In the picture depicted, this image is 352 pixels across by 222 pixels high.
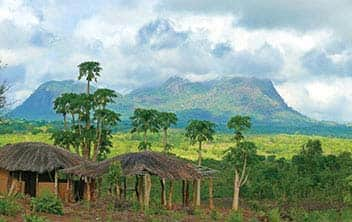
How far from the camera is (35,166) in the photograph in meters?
30.1

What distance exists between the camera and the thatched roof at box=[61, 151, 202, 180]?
26969mm

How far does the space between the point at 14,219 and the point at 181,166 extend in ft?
38.6

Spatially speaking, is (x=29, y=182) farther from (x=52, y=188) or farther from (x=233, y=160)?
(x=233, y=160)

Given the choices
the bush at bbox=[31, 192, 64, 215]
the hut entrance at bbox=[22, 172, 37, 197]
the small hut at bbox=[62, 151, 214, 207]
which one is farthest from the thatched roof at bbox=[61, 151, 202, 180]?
the bush at bbox=[31, 192, 64, 215]

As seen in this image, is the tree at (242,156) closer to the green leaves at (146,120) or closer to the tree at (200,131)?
the tree at (200,131)

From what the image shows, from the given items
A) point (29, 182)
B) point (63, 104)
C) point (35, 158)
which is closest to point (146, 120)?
point (63, 104)

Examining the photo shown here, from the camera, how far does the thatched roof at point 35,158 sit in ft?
98.7

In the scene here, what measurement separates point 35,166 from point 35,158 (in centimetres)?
61

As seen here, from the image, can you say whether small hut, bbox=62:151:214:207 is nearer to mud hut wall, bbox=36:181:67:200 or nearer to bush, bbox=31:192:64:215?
mud hut wall, bbox=36:181:67:200

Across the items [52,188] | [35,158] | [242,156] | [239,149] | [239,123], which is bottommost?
[52,188]

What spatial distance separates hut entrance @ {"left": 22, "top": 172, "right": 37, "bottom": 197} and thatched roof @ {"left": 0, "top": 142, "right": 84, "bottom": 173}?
6.29 ft

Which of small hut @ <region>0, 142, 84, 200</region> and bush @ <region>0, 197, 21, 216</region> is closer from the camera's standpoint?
bush @ <region>0, 197, 21, 216</region>

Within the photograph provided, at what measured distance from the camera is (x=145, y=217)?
22.1 metres

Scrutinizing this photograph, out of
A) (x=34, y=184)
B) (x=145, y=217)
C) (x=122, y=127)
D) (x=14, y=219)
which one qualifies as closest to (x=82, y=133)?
(x=34, y=184)
